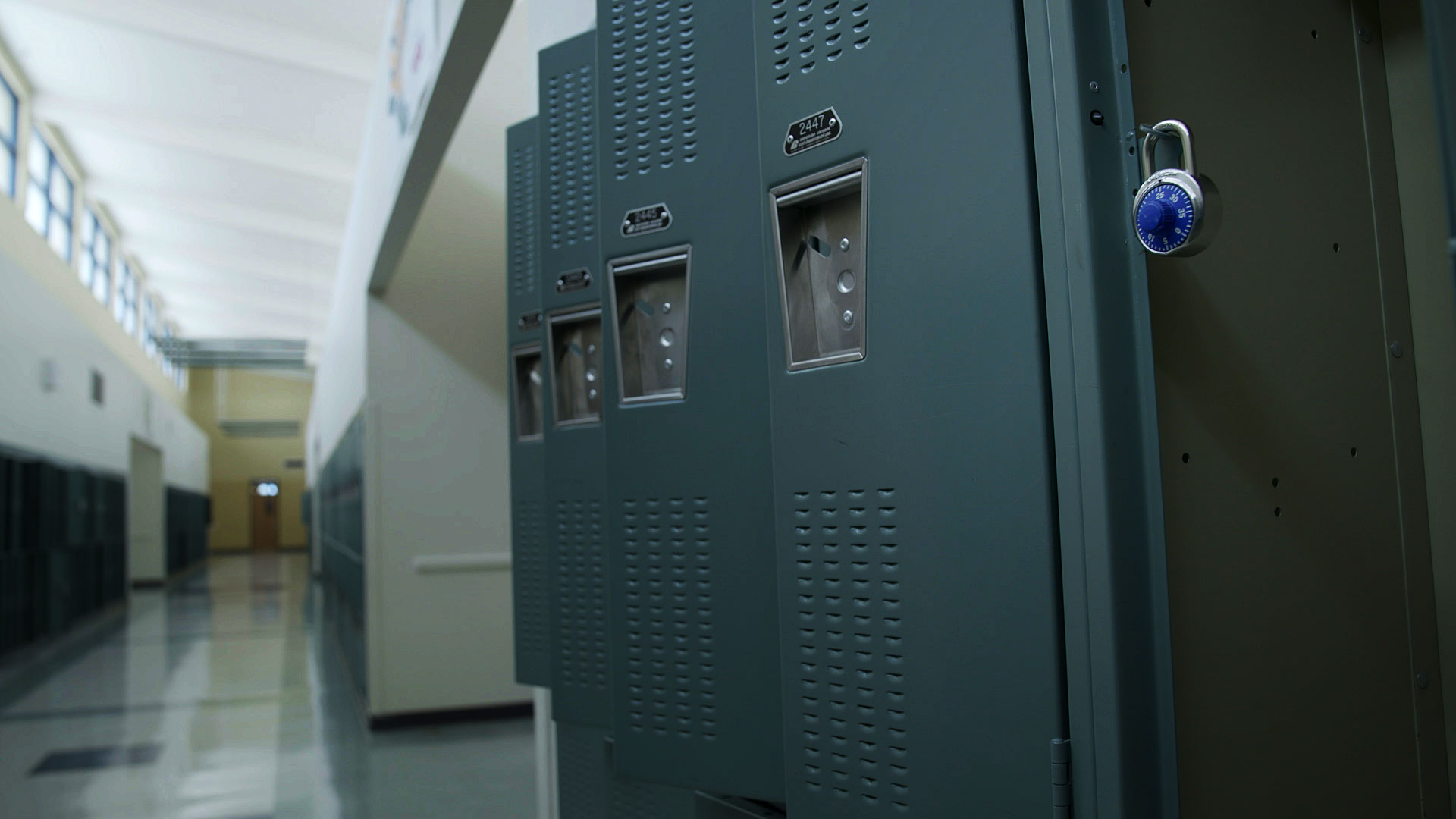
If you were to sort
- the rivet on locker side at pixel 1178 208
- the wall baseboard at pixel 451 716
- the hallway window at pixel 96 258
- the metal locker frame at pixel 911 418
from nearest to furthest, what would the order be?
the rivet on locker side at pixel 1178 208, the metal locker frame at pixel 911 418, the wall baseboard at pixel 451 716, the hallway window at pixel 96 258

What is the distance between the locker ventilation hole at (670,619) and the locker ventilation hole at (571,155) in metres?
0.73

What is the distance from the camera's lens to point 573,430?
7.09ft

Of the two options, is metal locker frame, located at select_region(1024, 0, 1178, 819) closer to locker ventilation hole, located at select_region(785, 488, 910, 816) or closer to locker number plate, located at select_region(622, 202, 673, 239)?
locker ventilation hole, located at select_region(785, 488, 910, 816)

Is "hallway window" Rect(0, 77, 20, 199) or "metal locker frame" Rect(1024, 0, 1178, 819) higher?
"hallway window" Rect(0, 77, 20, 199)

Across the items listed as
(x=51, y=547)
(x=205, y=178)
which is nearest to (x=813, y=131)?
(x=51, y=547)

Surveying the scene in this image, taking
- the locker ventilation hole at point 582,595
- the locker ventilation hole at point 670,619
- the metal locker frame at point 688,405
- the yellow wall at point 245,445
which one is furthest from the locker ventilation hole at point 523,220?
the yellow wall at point 245,445

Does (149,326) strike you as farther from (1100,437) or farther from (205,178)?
(1100,437)

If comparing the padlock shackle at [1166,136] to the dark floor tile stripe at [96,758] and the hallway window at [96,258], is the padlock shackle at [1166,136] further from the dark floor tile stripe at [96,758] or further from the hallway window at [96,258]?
the hallway window at [96,258]

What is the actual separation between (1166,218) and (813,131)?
18.1 inches

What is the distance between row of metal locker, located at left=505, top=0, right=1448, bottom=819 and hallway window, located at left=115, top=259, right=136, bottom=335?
17994mm

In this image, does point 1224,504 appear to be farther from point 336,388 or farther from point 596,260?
point 336,388

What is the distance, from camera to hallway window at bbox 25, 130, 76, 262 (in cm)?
1158

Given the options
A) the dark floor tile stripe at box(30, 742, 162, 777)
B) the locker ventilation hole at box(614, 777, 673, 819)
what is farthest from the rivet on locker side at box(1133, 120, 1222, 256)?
the dark floor tile stripe at box(30, 742, 162, 777)

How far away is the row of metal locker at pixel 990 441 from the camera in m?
1.01
